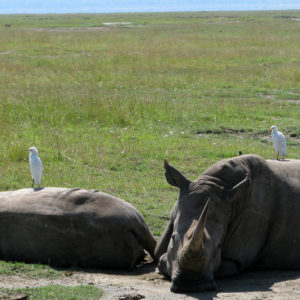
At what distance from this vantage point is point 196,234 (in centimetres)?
612

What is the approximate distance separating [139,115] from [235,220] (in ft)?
35.7

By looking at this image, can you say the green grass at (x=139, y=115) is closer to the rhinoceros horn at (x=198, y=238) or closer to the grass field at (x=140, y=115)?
the grass field at (x=140, y=115)

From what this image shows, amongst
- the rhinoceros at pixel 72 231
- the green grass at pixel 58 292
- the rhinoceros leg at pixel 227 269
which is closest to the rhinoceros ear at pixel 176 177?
the rhinoceros at pixel 72 231

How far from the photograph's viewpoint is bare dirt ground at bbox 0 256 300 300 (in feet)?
20.8

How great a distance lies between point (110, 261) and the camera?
7.88 m

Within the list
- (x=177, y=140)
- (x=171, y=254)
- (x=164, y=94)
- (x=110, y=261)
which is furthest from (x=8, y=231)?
(x=164, y=94)

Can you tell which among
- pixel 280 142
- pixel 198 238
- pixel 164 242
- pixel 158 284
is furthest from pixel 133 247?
pixel 280 142

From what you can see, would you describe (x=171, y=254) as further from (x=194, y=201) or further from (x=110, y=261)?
(x=110, y=261)

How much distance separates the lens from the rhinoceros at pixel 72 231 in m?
7.81

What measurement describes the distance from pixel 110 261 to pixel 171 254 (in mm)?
1315

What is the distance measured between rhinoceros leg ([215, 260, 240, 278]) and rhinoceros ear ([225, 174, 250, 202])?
675 millimetres

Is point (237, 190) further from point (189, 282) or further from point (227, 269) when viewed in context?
point (189, 282)

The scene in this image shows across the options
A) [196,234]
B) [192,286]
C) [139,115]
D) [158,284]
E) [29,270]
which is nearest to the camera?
[196,234]

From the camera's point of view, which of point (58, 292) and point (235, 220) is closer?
point (58, 292)
